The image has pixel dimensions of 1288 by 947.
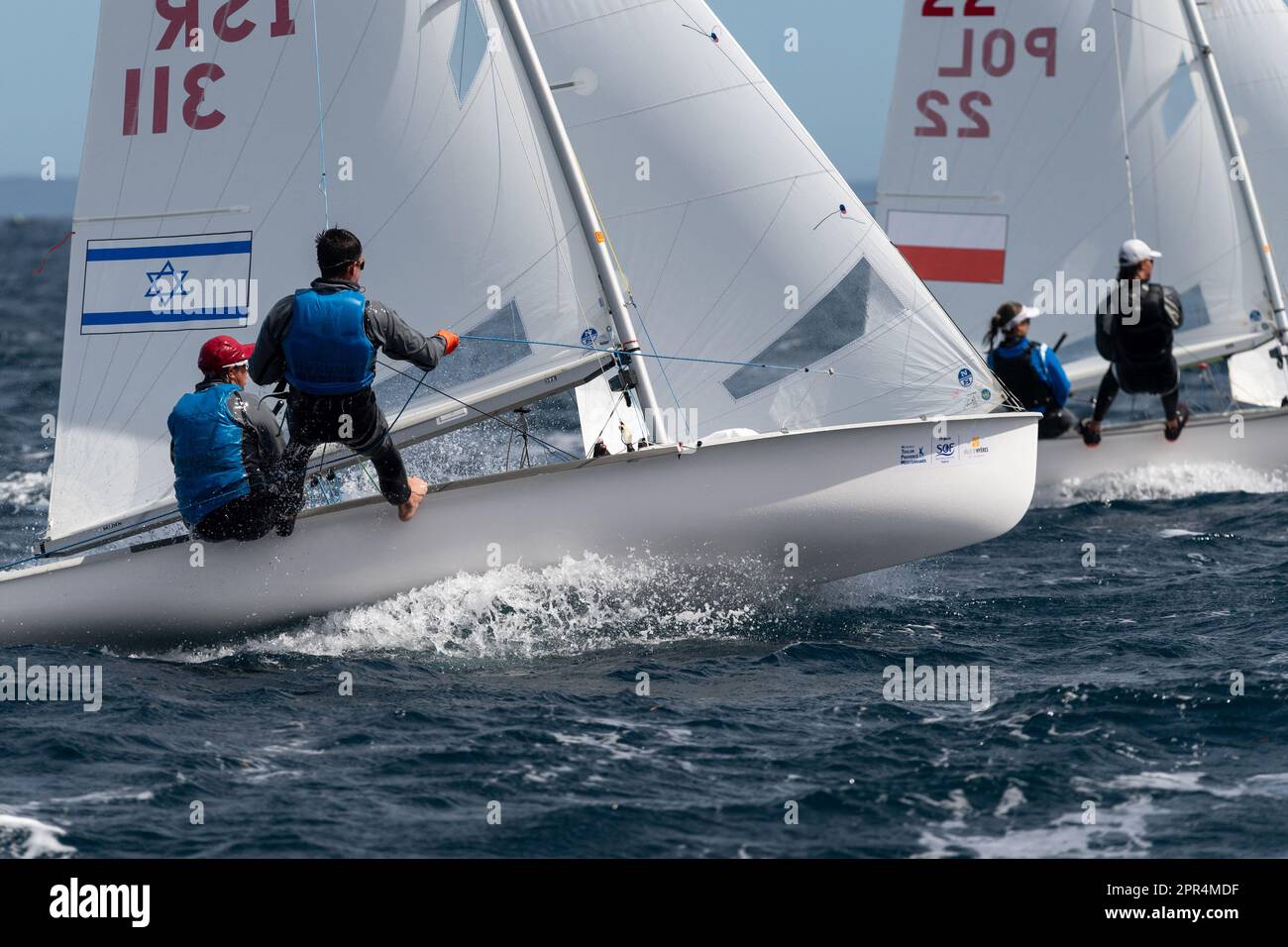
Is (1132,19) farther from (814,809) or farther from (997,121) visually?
(814,809)

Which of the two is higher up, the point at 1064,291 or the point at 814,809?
the point at 1064,291

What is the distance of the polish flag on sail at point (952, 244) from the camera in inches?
533

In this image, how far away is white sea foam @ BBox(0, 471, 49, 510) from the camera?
1234 centimetres

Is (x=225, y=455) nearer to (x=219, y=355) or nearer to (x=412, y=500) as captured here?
(x=219, y=355)

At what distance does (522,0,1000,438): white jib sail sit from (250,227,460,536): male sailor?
1.63 meters

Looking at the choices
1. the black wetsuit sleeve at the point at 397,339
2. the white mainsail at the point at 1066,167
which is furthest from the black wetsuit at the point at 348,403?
the white mainsail at the point at 1066,167

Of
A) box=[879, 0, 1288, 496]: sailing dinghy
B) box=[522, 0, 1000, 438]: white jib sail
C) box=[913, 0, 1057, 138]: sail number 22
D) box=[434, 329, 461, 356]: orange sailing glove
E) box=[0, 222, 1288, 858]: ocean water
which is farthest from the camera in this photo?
box=[913, 0, 1057, 138]: sail number 22

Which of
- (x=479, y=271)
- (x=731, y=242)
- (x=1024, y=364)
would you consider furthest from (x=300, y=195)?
(x=1024, y=364)

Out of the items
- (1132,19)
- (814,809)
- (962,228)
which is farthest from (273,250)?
(1132,19)

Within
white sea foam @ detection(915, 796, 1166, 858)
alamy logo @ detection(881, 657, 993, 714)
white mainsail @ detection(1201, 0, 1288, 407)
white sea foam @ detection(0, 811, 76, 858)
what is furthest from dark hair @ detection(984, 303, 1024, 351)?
white sea foam @ detection(0, 811, 76, 858)

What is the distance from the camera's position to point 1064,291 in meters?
13.5

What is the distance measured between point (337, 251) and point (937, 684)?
10.2 ft

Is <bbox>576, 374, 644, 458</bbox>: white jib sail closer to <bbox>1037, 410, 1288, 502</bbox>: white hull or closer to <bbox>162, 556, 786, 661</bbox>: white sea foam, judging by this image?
<bbox>162, 556, 786, 661</bbox>: white sea foam
